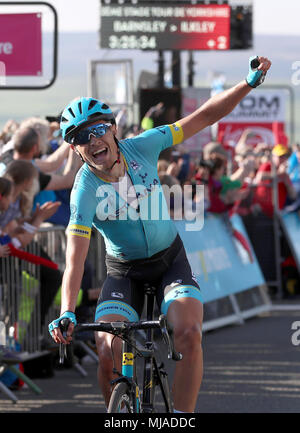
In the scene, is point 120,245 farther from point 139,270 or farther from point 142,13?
point 142,13

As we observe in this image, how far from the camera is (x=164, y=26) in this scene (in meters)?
20.5

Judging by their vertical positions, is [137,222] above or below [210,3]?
below

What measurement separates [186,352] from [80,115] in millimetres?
1354

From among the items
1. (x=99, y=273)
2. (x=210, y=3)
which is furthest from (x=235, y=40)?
(x=99, y=273)

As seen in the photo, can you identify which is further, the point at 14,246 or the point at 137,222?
the point at 14,246

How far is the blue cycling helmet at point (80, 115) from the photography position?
213 inches

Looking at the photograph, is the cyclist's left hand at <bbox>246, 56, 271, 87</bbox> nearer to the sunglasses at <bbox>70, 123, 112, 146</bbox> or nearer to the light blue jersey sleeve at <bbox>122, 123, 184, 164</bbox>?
the light blue jersey sleeve at <bbox>122, 123, 184, 164</bbox>

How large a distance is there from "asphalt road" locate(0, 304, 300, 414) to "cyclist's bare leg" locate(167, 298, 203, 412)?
2.38 m

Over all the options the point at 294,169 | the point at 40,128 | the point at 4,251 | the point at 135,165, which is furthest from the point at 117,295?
the point at 294,169

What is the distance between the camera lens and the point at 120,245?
18.8 feet

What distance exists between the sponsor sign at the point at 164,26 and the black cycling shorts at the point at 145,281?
1508cm

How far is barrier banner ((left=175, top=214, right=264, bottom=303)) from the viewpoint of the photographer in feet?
40.8

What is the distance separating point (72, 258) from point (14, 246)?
326 cm

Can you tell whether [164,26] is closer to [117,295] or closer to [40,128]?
[40,128]
